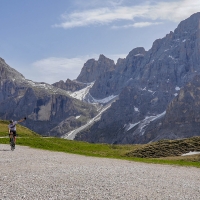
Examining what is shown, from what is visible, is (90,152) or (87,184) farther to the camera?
(90,152)

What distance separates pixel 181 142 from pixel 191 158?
39.7 ft

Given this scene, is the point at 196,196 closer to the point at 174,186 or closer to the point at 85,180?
the point at 174,186

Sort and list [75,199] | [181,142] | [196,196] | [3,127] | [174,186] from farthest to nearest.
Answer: [3,127]
[181,142]
[174,186]
[196,196]
[75,199]

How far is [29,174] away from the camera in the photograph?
69.3ft

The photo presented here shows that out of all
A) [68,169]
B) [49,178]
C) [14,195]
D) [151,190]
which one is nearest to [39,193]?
[14,195]

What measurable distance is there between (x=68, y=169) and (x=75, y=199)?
869 cm

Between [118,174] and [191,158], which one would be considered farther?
[191,158]

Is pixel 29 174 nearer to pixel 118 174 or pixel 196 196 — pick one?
pixel 118 174

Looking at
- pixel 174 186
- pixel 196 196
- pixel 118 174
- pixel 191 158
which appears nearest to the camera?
pixel 196 196

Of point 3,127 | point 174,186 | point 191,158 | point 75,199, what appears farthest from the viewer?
point 3,127

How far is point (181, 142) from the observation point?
52812mm

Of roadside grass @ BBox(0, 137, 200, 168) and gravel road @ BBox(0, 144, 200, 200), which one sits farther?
roadside grass @ BBox(0, 137, 200, 168)

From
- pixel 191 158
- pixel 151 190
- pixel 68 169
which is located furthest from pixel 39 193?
pixel 191 158

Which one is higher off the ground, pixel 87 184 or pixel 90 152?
pixel 87 184
